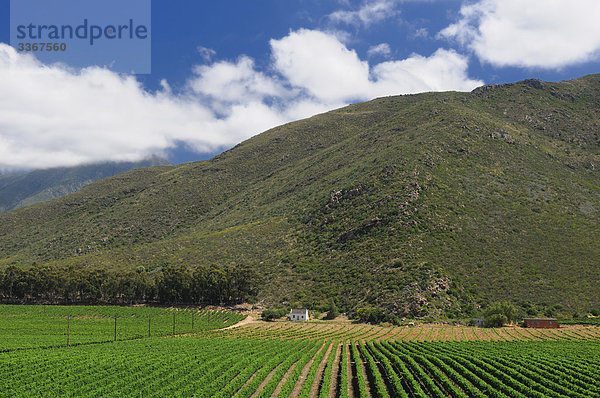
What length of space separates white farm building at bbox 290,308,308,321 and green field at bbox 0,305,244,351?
1092 cm

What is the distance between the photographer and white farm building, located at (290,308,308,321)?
71500 mm

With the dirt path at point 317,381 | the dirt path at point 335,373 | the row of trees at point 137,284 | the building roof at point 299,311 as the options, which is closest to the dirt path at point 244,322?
the row of trees at point 137,284

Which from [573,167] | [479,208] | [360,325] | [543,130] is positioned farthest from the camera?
[543,130]

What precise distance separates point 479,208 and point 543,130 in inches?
2382

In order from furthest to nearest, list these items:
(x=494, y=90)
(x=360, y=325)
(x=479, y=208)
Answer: (x=494, y=90), (x=479, y=208), (x=360, y=325)

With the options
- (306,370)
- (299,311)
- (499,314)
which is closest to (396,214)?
(499,314)

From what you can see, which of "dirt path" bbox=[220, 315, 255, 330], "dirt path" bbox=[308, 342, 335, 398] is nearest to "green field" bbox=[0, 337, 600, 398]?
"dirt path" bbox=[308, 342, 335, 398]

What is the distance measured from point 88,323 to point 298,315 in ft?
121

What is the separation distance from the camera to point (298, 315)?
236ft

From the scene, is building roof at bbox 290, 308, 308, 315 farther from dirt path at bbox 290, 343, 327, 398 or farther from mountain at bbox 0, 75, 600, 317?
dirt path at bbox 290, 343, 327, 398

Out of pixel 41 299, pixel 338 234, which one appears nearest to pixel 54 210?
pixel 41 299

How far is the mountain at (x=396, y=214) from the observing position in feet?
238

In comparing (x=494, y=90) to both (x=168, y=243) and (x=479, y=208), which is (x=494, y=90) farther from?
(x=168, y=243)

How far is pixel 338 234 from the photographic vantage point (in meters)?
91.4
